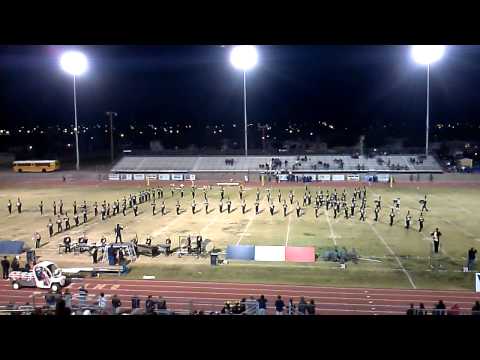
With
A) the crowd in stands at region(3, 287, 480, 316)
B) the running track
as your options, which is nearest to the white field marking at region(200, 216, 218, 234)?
the running track

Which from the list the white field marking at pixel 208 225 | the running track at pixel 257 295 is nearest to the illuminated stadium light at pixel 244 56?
the white field marking at pixel 208 225

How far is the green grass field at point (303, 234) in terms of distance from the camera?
1295 cm

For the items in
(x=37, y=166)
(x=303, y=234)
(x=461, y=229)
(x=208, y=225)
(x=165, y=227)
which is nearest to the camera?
(x=303, y=234)

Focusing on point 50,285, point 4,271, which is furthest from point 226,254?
point 4,271

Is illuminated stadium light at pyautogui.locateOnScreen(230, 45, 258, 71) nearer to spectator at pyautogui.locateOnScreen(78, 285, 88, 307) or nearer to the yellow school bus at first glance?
the yellow school bus

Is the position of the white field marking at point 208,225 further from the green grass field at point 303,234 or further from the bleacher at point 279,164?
the bleacher at point 279,164

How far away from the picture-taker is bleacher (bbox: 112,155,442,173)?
3884 cm

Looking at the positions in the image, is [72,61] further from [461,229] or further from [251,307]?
[251,307]

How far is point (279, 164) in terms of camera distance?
4025 centimetres

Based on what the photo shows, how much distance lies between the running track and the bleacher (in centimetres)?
2673

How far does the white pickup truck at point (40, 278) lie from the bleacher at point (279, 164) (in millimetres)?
27290

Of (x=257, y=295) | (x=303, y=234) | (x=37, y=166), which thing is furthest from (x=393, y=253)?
(x=37, y=166)

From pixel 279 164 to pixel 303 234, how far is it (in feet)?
74.4

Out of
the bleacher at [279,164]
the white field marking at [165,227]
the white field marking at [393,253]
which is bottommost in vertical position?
the white field marking at [393,253]
